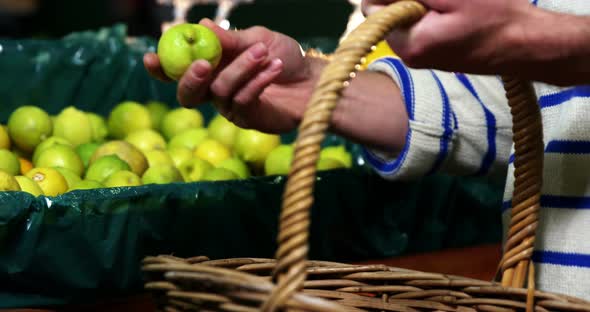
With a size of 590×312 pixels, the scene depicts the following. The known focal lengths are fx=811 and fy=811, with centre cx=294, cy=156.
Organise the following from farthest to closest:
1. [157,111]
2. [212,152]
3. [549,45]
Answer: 1. [157,111]
2. [212,152]
3. [549,45]

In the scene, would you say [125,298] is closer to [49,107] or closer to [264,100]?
[264,100]

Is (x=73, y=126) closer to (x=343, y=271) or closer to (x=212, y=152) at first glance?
(x=212, y=152)

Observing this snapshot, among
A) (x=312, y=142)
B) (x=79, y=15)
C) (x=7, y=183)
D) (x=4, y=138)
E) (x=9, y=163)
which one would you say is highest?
(x=79, y=15)

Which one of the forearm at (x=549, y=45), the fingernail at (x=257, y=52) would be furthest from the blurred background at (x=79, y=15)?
the forearm at (x=549, y=45)

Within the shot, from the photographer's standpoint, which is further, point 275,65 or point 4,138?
point 4,138

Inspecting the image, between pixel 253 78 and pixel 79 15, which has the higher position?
pixel 79 15

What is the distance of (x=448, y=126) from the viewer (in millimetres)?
1187

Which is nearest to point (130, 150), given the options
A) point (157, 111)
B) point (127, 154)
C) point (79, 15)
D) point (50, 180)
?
point (127, 154)

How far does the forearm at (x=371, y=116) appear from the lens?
3.87 feet

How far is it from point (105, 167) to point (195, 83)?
0.42 meters

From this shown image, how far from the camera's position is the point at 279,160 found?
4.66 ft

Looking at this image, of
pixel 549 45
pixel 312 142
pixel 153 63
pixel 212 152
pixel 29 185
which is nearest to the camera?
pixel 312 142

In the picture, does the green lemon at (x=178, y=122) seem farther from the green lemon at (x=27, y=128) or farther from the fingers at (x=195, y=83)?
the fingers at (x=195, y=83)

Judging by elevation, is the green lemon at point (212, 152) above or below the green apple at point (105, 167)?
above
